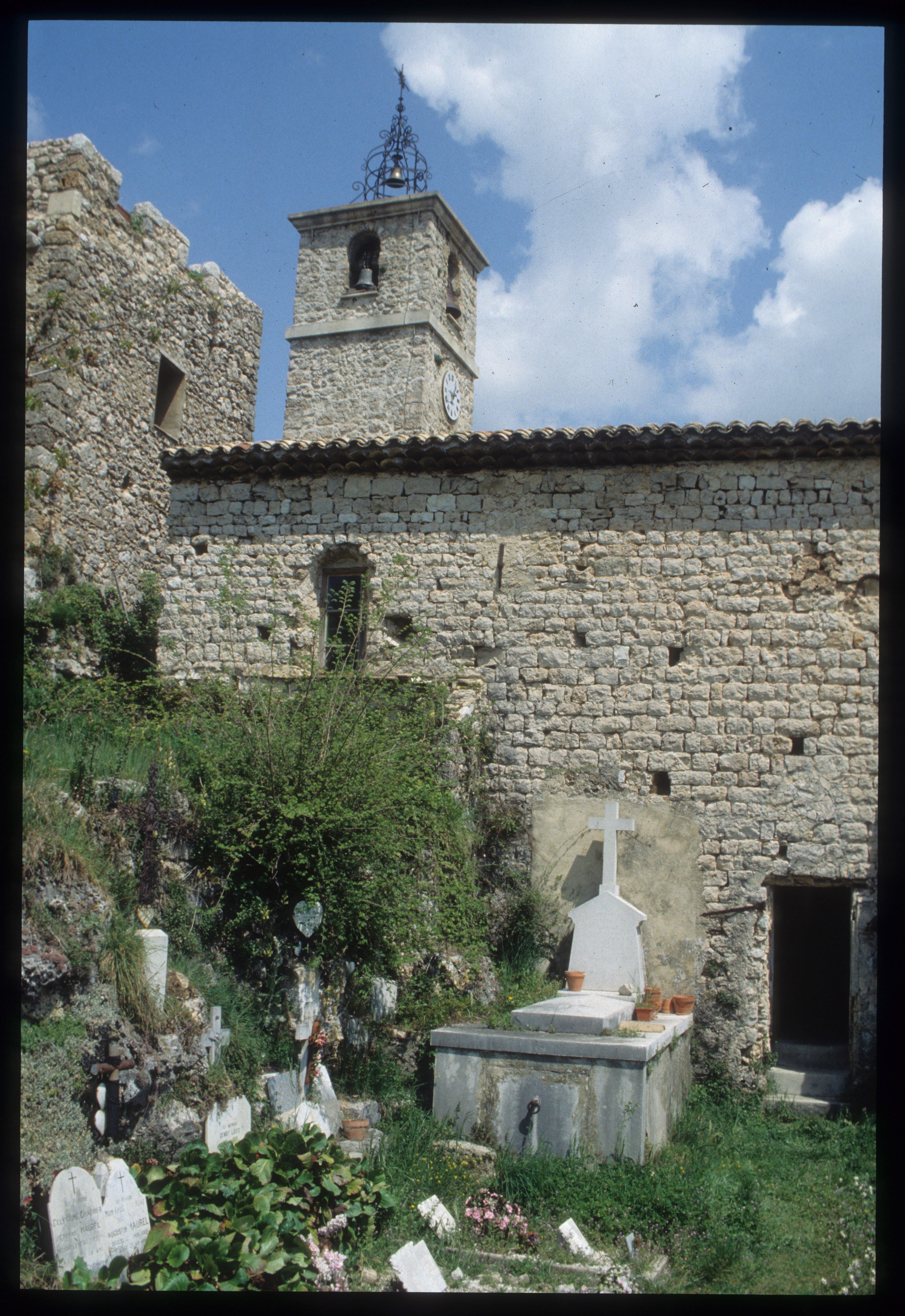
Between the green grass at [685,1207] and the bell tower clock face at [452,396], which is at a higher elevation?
the bell tower clock face at [452,396]

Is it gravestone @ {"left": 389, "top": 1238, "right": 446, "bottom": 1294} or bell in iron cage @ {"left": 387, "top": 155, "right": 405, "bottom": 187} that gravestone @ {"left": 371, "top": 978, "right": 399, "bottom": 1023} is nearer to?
gravestone @ {"left": 389, "top": 1238, "right": 446, "bottom": 1294}

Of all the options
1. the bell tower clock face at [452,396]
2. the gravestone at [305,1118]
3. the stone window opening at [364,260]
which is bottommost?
the gravestone at [305,1118]

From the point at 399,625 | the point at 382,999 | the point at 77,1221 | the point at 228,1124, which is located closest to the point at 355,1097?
the point at 382,999

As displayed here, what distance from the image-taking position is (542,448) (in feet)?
35.3

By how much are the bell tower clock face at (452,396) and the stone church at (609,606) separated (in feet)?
19.7

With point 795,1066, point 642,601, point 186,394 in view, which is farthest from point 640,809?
point 186,394

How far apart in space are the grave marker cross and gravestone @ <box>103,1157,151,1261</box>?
1226 mm

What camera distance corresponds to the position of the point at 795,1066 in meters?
9.67

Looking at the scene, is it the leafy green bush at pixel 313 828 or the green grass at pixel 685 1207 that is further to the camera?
the leafy green bush at pixel 313 828

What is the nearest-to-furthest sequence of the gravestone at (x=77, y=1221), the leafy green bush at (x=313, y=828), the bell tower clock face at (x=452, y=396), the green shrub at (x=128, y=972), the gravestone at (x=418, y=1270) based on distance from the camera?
the gravestone at (x=77, y=1221) → the gravestone at (x=418, y=1270) → the green shrub at (x=128, y=972) → the leafy green bush at (x=313, y=828) → the bell tower clock face at (x=452, y=396)

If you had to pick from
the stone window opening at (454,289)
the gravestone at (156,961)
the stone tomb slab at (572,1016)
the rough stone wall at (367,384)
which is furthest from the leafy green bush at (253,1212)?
the stone window opening at (454,289)

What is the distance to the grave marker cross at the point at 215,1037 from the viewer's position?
608 centimetres

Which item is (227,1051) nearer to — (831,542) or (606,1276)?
(606,1276)

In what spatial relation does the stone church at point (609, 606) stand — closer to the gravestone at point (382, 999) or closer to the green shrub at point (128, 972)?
the gravestone at point (382, 999)
